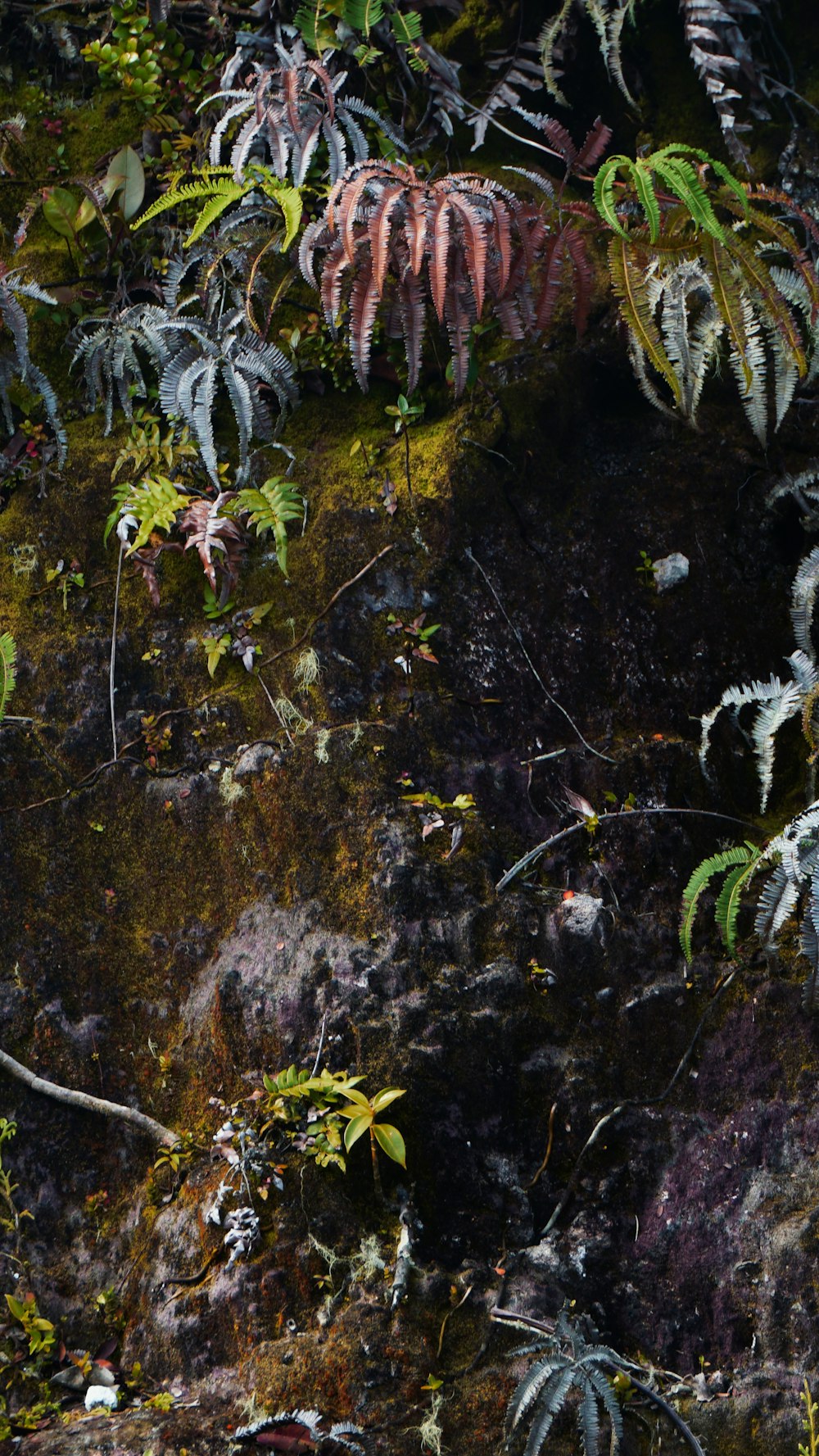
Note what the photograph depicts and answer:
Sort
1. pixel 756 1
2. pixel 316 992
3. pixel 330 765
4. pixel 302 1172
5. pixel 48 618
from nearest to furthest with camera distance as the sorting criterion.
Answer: pixel 302 1172 → pixel 316 992 → pixel 330 765 → pixel 48 618 → pixel 756 1

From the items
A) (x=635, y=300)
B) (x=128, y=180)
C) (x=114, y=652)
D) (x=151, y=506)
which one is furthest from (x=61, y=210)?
(x=635, y=300)

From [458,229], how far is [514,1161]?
334 cm

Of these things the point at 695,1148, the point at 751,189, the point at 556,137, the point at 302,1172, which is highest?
the point at 556,137

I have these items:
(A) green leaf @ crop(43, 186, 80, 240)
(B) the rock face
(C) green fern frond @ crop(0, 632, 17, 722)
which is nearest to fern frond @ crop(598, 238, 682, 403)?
(B) the rock face

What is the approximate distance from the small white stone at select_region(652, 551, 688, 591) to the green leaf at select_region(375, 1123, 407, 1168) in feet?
7.80

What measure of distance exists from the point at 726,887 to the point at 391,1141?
1.42 m

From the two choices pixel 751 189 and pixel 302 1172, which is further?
pixel 751 189

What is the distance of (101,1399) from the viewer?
3.20 m

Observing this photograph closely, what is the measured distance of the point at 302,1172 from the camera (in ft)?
11.0

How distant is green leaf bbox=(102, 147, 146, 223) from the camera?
447 centimetres

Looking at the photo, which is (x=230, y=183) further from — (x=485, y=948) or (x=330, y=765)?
(x=485, y=948)

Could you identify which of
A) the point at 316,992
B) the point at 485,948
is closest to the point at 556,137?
the point at 485,948

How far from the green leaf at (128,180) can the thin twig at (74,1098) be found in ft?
11.4

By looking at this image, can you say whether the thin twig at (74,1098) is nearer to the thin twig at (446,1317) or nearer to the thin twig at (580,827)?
the thin twig at (446,1317)
